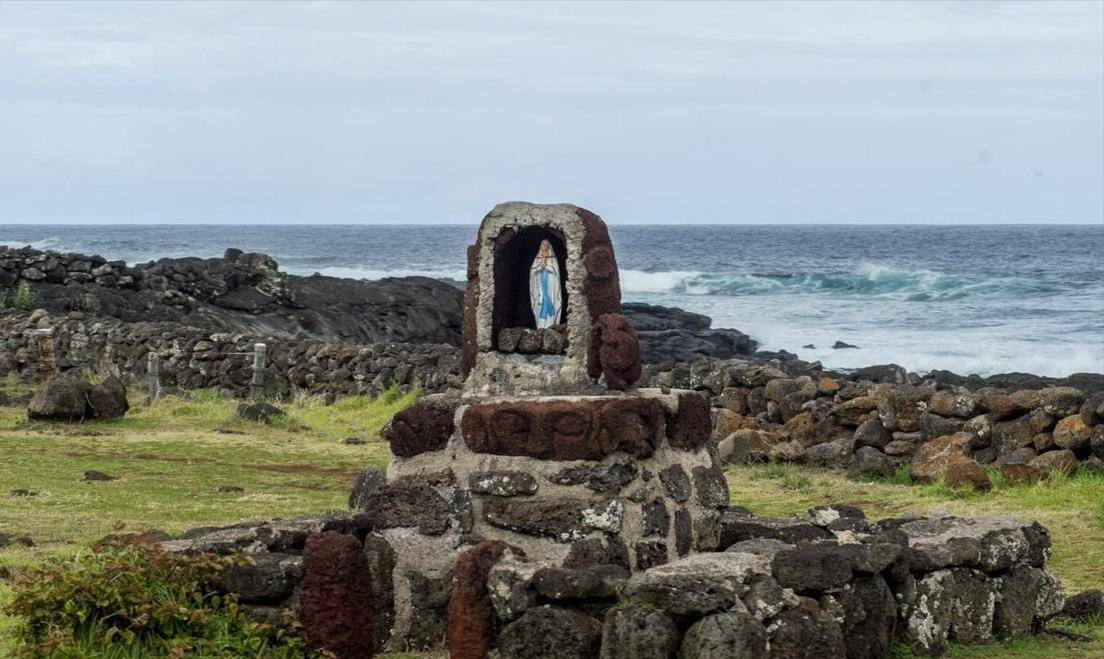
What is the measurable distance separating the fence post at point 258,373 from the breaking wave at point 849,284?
117 ft

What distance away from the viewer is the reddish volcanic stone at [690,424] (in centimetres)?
824

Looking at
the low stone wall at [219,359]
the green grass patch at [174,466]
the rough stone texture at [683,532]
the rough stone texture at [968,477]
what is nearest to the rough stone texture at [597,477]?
the rough stone texture at [683,532]

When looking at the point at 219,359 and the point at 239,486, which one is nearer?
the point at 239,486

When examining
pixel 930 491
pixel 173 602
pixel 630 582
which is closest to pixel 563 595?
pixel 630 582

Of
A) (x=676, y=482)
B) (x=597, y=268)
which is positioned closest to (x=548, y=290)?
(x=597, y=268)

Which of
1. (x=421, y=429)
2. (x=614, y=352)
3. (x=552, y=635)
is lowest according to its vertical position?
(x=552, y=635)

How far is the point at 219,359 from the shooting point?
2320 cm

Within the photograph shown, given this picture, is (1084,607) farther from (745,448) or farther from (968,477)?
(745,448)

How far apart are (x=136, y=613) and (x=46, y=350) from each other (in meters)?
19.0

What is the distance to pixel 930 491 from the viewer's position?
13.9 m

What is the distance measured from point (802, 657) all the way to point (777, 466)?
30.5 ft

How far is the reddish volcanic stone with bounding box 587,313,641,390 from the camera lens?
8.16m

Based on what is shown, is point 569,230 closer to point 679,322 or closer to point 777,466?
point 777,466

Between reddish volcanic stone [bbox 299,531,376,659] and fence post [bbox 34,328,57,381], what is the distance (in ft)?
60.5
